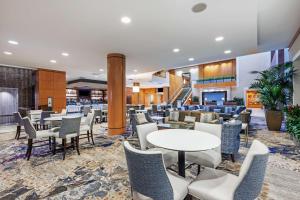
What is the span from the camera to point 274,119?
5.76m

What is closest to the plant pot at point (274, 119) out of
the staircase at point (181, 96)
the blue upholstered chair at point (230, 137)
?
the blue upholstered chair at point (230, 137)

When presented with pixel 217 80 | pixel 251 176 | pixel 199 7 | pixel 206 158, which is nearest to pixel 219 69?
pixel 217 80

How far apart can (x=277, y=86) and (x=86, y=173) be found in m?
6.70

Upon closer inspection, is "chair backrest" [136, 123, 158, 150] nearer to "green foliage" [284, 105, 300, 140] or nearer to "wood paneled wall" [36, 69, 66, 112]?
"green foliage" [284, 105, 300, 140]

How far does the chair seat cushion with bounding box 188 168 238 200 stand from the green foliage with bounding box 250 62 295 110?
5597 mm

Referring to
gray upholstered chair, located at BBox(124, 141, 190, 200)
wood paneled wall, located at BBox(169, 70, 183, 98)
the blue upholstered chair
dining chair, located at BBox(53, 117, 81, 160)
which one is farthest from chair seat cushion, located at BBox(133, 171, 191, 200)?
wood paneled wall, located at BBox(169, 70, 183, 98)

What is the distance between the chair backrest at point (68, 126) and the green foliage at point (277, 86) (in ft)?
21.5

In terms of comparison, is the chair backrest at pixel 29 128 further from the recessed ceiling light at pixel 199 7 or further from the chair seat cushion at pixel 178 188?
the recessed ceiling light at pixel 199 7

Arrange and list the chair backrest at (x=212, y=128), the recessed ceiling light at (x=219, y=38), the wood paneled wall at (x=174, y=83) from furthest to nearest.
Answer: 1. the wood paneled wall at (x=174, y=83)
2. the recessed ceiling light at (x=219, y=38)
3. the chair backrest at (x=212, y=128)

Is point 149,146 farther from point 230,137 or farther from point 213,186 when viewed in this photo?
point 230,137

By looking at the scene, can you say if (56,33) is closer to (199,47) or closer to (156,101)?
(199,47)

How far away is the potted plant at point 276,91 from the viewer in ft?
18.0

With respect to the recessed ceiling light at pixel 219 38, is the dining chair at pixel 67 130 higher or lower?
lower

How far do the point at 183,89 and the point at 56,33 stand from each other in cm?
1526
